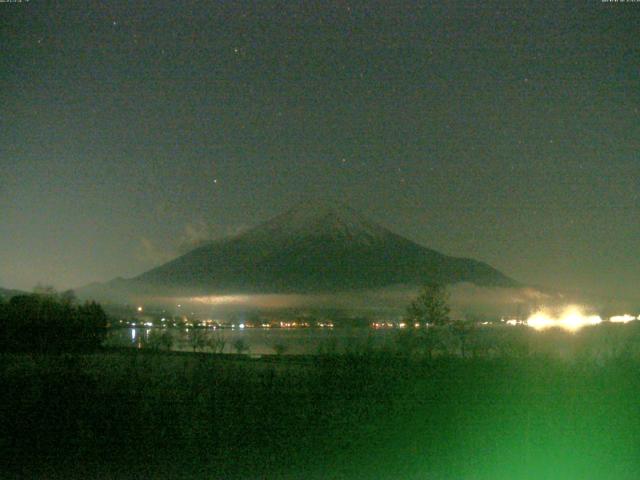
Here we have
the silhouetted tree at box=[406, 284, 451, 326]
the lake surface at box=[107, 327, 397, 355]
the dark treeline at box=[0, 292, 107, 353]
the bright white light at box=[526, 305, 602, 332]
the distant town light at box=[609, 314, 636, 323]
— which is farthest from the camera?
the silhouetted tree at box=[406, 284, 451, 326]

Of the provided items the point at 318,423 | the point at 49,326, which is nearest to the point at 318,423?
the point at 318,423

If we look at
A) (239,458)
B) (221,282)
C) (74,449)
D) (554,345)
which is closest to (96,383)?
(74,449)

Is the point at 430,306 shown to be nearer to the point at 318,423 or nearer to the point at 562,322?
the point at 562,322

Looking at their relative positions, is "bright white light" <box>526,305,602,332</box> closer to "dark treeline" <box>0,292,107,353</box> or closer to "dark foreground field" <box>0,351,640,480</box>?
"dark foreground field" <box>0,351,640,480</box>

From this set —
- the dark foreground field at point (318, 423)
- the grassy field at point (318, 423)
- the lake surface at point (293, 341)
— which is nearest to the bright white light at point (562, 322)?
the lake surface at point (293, 341)

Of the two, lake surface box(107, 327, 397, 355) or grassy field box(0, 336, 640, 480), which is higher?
lake surface box(107, 327, 397, 355)

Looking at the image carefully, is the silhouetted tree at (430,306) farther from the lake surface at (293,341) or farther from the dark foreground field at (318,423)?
A: the dark foreground field at (318,423)

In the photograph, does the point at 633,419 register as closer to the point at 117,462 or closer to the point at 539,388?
the point at 539,388

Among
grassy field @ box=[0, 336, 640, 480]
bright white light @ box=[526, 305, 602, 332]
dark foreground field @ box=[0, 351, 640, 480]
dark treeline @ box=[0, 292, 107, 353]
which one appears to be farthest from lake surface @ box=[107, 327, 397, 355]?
bright white light @ box=[526, 305, 602, 332]
